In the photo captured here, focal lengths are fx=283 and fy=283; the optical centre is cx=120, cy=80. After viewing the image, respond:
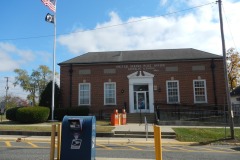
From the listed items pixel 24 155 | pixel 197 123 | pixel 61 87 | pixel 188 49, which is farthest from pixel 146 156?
pixel 188 49

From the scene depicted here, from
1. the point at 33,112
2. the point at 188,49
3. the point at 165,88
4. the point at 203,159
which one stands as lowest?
the point at 203,159

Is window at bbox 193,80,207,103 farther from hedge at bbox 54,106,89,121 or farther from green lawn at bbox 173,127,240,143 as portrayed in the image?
hedge at bbox 54,106,89,121

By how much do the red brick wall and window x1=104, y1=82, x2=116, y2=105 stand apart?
0.34 meters

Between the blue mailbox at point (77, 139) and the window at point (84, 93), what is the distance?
24.0m

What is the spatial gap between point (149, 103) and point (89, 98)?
645cm

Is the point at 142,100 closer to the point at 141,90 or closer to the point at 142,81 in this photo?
the point at 141,90

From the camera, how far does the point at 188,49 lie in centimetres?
3322

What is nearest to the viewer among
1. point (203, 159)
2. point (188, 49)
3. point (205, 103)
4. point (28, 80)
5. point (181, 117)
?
point (203, 159)

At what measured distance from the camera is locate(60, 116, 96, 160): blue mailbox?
657 cm

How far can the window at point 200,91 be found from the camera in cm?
2922

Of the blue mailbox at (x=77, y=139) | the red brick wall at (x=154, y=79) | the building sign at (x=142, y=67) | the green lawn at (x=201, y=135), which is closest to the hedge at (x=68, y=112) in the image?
the red brick wall at (x=154, y=79)

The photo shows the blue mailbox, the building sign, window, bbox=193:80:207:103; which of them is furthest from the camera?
the building sign

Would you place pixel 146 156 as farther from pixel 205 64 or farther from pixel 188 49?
pixel 188 49

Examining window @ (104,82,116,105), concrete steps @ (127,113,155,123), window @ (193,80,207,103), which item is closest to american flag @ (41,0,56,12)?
window @ (104,82,116,105)
